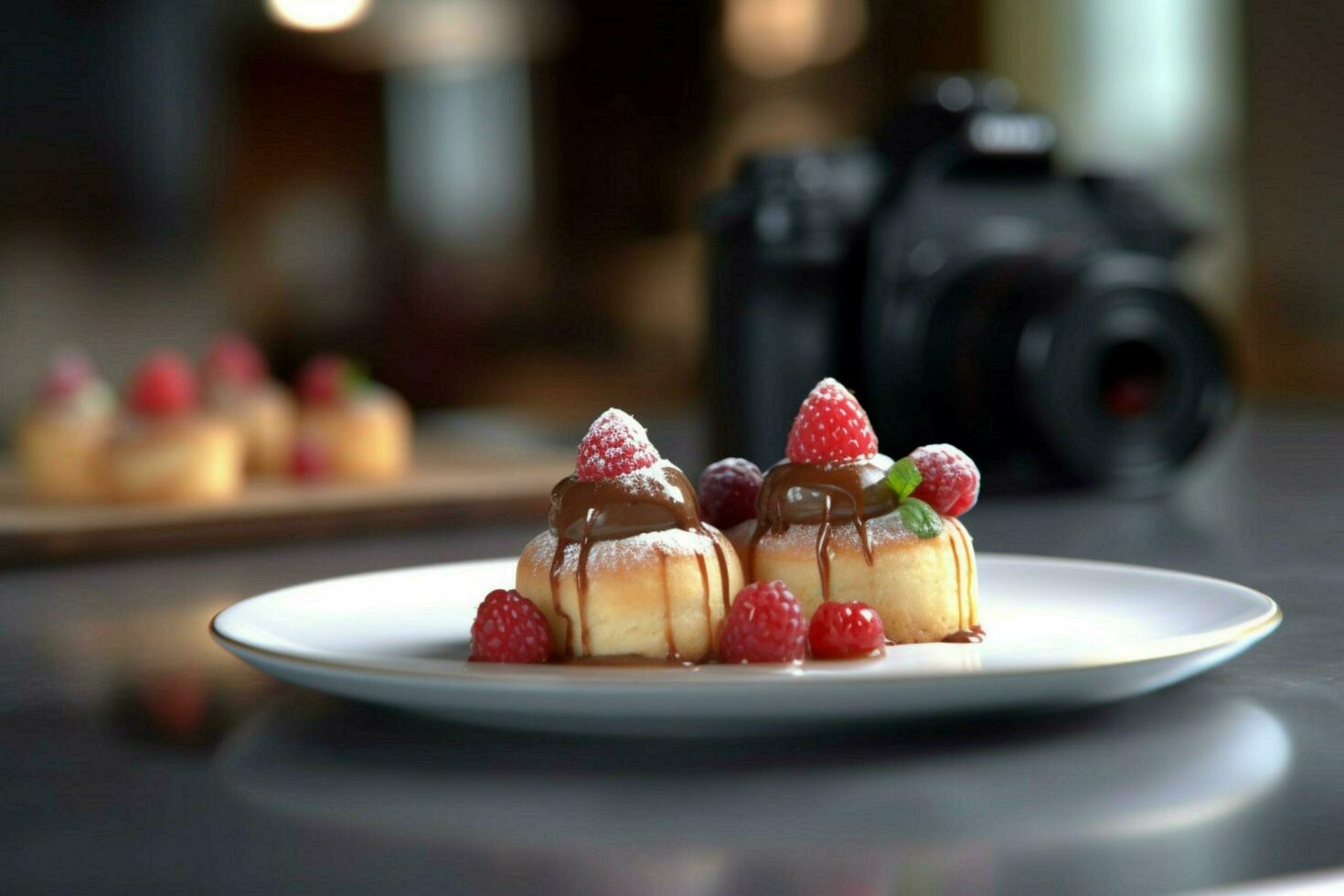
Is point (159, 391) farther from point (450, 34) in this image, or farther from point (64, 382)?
point (450, 34)

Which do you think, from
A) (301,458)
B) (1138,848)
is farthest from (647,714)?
(301,458)

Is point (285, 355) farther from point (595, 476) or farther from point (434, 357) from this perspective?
point (595, 476)

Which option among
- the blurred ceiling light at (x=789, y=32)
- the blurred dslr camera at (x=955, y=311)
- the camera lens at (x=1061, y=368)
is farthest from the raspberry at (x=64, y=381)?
the blurred ceiling light at (x=789, y=32)

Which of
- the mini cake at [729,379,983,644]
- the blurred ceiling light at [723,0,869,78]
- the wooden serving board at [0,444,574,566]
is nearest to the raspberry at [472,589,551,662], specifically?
the mini cake at [729,379,983,644]

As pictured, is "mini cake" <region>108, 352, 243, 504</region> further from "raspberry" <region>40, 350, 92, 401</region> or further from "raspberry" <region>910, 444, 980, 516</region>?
"raspberry" <region>910, 444, 980, 516</region>

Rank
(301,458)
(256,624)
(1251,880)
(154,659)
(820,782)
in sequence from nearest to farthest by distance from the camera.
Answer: (1251,880) < (820,782) < (256,624) < (154,659) < (301,458)

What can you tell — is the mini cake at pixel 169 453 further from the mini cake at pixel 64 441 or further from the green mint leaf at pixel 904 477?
the green mint leaf at pixel 904 477

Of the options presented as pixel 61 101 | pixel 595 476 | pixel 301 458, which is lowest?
pixel 301 458
